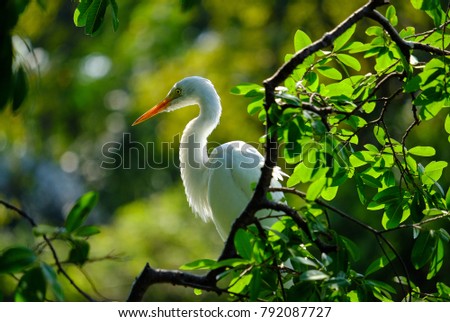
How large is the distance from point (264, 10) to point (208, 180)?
19.3 feet

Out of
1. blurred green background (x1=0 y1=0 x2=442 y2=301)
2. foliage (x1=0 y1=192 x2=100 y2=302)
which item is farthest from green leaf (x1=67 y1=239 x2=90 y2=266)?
blurred green background (x1=0 y1=0 x2=442 y2=301)

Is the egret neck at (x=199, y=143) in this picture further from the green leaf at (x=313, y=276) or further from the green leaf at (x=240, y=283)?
the green leaf at (x=313, y=276)

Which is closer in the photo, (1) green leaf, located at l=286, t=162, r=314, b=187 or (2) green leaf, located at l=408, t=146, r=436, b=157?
(1) green leaf, located at l=286, t=162, r=314, b=187

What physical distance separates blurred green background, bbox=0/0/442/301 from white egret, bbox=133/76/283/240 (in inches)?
89.7

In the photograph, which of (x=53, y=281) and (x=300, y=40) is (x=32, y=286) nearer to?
(x=53, y=281)

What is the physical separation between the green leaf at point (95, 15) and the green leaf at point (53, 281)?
0.62 m

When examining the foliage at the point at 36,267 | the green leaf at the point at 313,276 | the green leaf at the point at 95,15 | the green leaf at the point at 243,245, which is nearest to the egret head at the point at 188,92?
the green leaf at the point at 95,15

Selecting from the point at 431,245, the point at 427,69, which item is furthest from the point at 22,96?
the point at 431,245

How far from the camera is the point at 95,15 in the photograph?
1.61m

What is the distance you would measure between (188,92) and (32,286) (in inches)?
89.7

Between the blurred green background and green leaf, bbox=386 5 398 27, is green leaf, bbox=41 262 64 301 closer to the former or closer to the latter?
green leaf, bbox=386 5 398 27

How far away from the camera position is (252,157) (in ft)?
10.7

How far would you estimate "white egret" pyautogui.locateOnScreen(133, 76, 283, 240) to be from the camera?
128 inches
